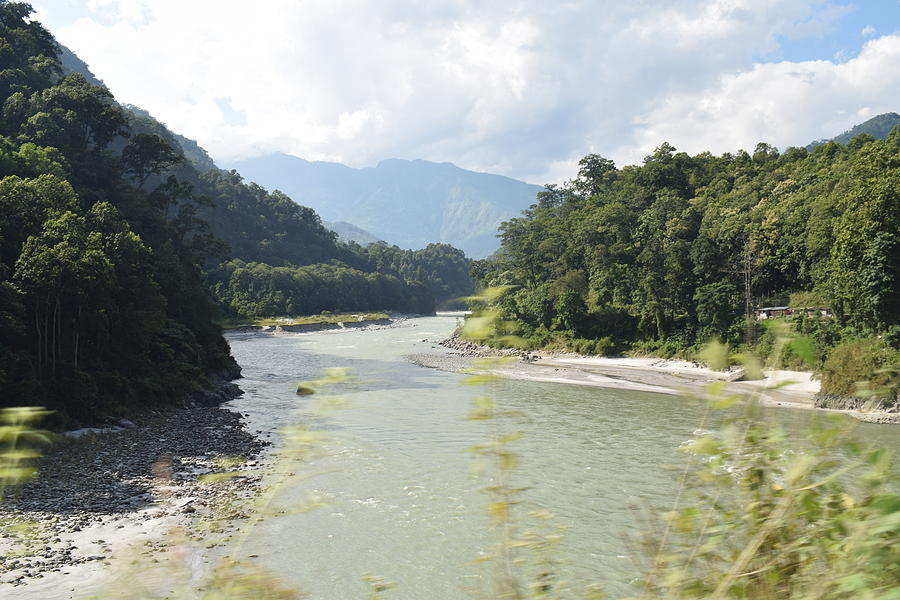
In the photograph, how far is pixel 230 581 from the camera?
56.9 inches

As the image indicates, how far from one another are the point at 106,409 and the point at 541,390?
657 inches

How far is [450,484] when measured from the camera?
12.8 metres

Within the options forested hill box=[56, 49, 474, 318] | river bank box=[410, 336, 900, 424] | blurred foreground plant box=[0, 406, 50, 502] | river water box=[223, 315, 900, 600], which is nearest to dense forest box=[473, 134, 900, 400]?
river bank box=[410, 336, 900, 424]

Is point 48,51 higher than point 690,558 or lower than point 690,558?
higher

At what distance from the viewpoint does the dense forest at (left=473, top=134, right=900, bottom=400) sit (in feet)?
75.1

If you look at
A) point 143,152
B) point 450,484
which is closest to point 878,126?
point 143,152

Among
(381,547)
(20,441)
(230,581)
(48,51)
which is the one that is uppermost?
(48,51)

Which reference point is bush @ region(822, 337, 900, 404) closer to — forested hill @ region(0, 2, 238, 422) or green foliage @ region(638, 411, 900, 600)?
green foliage @ region(638, 411, 900, 600)

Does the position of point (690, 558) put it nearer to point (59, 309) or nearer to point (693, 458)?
point (693, 458)

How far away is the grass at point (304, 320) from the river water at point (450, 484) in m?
42.7

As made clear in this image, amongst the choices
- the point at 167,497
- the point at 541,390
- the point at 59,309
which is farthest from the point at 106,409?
the point at 541,390

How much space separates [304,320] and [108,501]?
2484 inches

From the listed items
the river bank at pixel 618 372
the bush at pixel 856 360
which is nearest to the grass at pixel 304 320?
the river bank at pixel 618 372

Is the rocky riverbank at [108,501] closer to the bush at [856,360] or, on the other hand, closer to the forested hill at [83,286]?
the forested hill at [83,286]
